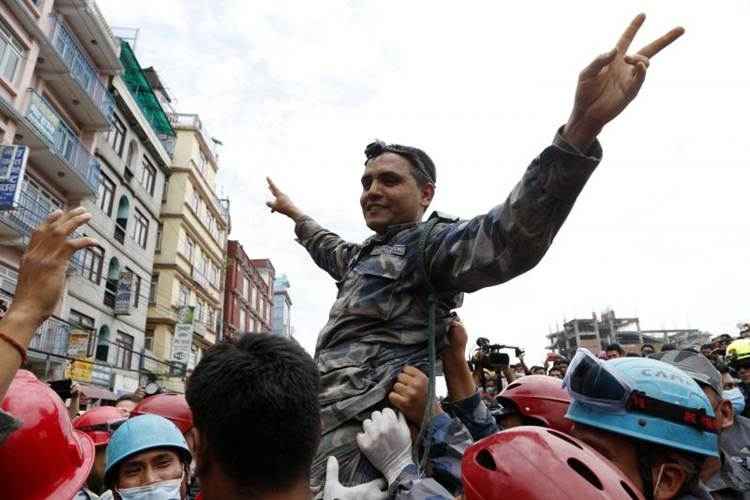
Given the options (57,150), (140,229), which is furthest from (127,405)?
(140,229)

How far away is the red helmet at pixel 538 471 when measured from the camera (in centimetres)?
152

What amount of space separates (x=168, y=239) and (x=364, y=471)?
3046 centimetres

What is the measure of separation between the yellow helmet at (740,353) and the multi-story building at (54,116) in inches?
615

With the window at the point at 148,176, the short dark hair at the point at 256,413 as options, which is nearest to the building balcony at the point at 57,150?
the window at the point at 148,176

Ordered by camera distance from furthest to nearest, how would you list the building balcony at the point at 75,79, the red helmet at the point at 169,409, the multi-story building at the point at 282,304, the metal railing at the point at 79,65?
the multi-story building at the point at 282,304 < the metal railing at the point at 79,65 < the building balcony at the point at 75,79 < the red helmet at the point at 169,409

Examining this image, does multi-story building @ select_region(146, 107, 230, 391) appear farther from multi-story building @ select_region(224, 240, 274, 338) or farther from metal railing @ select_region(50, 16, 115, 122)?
metal railing @ select_region(50, 16, 115, 122)

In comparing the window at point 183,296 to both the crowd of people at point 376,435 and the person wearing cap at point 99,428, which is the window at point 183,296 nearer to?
the person wearing cap at point 99,428

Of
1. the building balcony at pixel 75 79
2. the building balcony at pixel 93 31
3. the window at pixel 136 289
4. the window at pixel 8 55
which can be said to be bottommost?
the window at pixel 136 289

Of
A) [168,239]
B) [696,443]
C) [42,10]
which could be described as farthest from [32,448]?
[168,239]

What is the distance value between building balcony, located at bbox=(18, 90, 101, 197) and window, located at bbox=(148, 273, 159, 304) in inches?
332

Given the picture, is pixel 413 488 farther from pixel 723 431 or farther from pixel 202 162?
pixel 202 162

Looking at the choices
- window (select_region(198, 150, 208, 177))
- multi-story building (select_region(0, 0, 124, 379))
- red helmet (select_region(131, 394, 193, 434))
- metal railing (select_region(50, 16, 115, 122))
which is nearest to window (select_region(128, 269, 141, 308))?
multi-story building (select_region(0, 0, 124, 379))

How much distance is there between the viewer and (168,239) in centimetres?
3012

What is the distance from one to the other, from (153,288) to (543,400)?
28.7 meters
